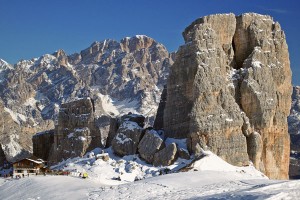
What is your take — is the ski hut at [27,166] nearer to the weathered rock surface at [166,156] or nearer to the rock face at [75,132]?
the rock face at [75,132]

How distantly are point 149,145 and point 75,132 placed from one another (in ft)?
55.9

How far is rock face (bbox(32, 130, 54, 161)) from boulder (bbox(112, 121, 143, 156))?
71.2 feet

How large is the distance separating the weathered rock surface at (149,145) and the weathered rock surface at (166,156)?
134 centimetres

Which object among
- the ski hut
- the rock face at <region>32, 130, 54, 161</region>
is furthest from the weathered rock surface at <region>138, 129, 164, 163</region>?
the rock face at <region>32, 130, 54, 161</region>

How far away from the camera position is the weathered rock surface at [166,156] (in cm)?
7438

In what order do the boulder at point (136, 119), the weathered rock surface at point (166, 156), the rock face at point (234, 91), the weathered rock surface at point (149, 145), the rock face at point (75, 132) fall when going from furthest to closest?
the boulder at point (136, 119) < the rock face at point (75, 132) < the weathered rock surface at point (149, 145) < the rock face at point (234, 91) < the weathered rock surface at point (166, 156)

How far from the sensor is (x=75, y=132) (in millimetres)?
89875

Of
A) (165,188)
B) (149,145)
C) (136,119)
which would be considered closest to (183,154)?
(149,145)

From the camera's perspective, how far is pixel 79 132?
8962cm

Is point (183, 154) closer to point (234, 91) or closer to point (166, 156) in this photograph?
point (166, 156)

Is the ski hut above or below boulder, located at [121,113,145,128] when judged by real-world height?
below

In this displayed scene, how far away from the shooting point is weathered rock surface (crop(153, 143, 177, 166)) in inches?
2928

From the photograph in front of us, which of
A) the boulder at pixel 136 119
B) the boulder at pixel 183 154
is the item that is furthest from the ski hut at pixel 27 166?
the boulder at pixel 136 119

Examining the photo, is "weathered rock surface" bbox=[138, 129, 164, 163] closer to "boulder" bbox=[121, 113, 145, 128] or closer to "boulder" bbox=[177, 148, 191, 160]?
"boulder" bbox=[177, 148, 191, 160]
